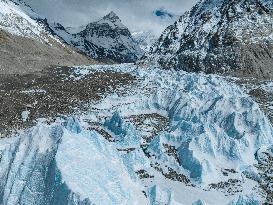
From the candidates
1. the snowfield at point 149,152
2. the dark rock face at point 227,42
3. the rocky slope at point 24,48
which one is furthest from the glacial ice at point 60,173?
the rocky slope at point 24,48

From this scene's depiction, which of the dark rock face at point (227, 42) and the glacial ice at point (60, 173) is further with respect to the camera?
the dark rock face at point (227, 42)

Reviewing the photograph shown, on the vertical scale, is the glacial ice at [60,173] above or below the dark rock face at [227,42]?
below

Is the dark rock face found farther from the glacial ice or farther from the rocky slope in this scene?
the glacial ice

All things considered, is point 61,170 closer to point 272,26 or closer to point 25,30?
point 272,26

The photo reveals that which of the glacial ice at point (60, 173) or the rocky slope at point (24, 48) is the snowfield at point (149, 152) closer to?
the glacial ice at point (60, 173)

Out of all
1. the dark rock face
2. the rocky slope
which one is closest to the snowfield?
→ the dark rock face
